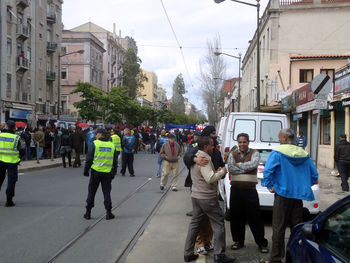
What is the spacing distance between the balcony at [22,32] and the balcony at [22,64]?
1.92m

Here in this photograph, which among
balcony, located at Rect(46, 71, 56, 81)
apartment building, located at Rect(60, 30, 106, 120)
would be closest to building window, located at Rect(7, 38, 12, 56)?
balcony, located at Rect(46, 71, 56, 81)

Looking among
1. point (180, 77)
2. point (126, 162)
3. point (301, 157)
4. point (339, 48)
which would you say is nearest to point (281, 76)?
point (339, 48)

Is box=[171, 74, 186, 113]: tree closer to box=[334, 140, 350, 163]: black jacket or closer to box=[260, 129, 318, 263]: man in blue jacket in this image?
box=[334, 140, 350, 163]: black jacket

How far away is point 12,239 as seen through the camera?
6258 mm

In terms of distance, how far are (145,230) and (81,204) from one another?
2.75 meters

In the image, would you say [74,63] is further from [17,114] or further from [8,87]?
[17,114]

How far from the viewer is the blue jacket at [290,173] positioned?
5.05 metres

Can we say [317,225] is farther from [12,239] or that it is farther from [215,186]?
[12,239]

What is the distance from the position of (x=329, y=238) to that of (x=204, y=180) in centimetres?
224

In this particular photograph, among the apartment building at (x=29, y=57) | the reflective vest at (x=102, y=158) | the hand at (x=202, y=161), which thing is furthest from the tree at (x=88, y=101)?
the hand at (x=202, y=161)

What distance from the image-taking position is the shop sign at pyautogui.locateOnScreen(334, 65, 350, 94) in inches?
594

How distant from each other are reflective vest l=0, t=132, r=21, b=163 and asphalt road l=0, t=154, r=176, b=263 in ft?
3.46

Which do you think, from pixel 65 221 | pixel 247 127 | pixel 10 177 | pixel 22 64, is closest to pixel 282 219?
pixel 65 221

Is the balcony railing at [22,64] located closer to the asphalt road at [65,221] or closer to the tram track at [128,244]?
the asphalt road at [65,221]
